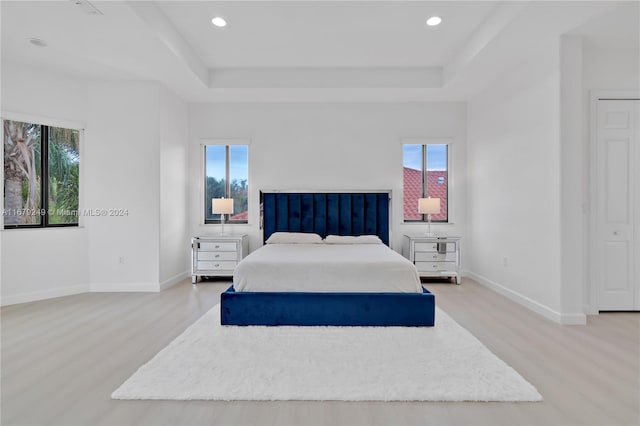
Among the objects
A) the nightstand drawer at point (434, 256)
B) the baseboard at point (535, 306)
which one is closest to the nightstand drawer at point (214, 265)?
the nightstand drawer at point (434, 256)

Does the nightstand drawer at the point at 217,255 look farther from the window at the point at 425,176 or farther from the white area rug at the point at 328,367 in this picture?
the window at the point at 425,176

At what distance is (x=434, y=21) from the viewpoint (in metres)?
3.33

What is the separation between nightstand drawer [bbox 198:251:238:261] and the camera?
184 inches

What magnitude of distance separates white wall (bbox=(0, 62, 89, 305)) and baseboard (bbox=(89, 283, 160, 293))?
0.13 m

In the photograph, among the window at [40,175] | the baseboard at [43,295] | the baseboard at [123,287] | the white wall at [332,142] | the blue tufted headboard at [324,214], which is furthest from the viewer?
the white wall at [332,142]

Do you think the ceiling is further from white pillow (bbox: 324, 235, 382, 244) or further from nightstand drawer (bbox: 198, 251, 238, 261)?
nightstand drawer (bbox: 198, 251, 238, 261)

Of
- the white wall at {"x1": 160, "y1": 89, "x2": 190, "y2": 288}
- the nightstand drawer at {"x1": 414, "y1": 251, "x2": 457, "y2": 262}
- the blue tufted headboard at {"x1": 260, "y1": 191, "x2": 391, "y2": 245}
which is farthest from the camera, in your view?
the blue tufted headboard at {"x1": 260, "y1": 191, "x2": 391, "y2": 245}

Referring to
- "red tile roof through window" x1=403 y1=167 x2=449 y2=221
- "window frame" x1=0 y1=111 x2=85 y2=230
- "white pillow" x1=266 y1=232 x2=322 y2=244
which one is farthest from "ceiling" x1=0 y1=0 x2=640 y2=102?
"white pillow" x1=266 y1=232 x2=322 y2=244

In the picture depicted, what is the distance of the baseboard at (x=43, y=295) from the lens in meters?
3.73

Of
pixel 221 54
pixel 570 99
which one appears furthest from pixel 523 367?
pixel 221 54

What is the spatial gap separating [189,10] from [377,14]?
1755 millimetres

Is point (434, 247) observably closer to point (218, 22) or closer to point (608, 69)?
point (608, 69)

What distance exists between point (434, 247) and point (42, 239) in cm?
490

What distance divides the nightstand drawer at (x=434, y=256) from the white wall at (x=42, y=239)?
435 cm
